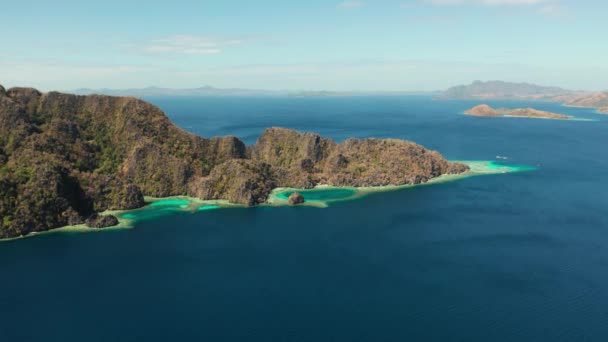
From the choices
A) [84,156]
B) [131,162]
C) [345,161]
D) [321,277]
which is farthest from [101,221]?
[345,161]

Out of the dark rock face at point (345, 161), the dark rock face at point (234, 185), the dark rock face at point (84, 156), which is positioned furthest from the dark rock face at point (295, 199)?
the dark rock face at point (84, 156)

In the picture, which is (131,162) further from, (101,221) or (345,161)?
(345,161)

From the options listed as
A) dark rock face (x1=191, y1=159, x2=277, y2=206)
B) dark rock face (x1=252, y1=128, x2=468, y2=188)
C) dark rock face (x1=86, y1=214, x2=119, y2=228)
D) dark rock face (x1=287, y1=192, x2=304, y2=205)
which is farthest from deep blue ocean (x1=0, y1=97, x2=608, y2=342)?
dark rock face (x1=252, y1=128, x2=468, y2=188)

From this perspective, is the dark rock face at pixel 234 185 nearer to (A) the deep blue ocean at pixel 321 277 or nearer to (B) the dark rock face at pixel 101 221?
(A) the deep blue ocean at pixel 321 277

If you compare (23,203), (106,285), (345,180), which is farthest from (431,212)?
(23,203)

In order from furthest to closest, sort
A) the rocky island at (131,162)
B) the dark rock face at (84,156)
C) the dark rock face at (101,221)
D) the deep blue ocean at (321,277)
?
the rocky island at (131,162), the dark rock face at (101,221), the dark rock face at (84,156), the deep blue ocean at (321,277)
